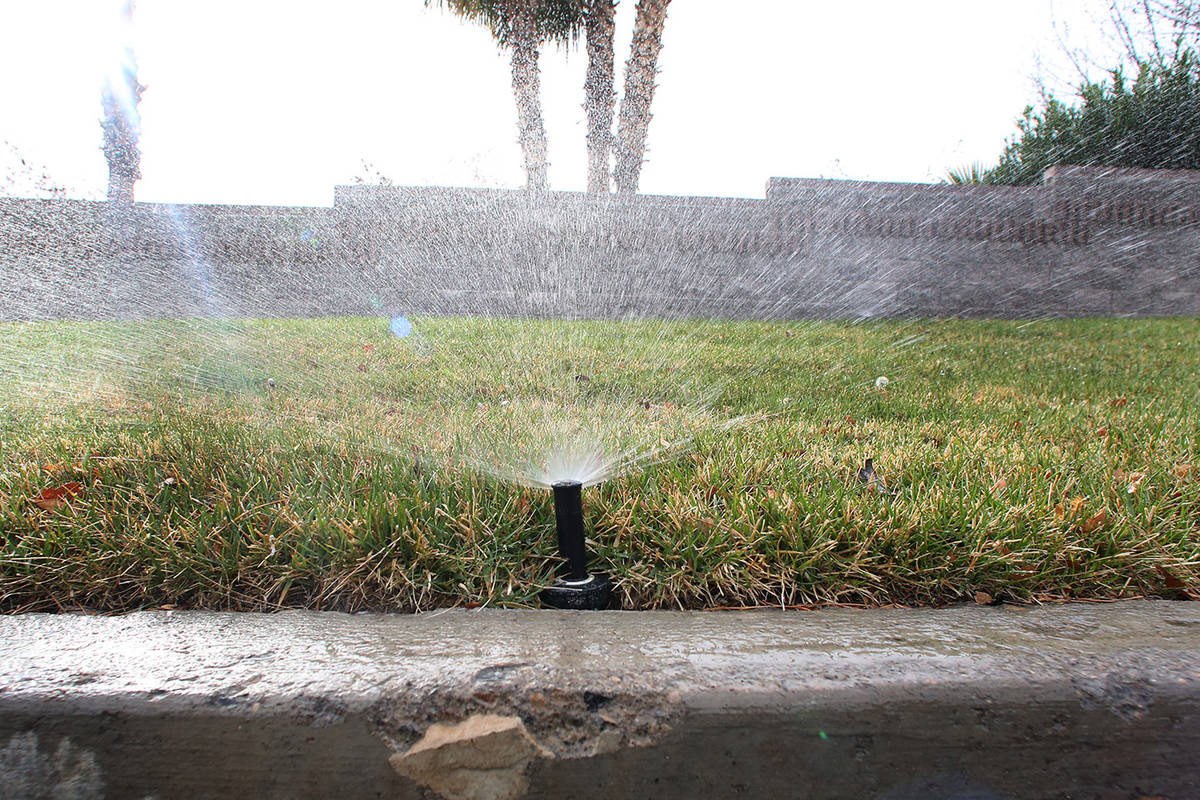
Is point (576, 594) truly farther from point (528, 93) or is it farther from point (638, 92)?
point (528, 93)

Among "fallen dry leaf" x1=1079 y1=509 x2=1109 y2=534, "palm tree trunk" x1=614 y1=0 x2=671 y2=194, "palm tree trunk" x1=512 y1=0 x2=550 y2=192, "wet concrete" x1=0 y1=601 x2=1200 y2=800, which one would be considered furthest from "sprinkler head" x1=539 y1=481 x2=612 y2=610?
"palm tree trunk" x1=512 y1=0 x2=550 y2=192

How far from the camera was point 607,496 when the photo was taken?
71.2 inches

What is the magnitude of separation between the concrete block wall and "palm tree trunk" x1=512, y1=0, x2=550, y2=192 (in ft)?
7.91

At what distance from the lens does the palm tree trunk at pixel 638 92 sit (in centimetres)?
1057

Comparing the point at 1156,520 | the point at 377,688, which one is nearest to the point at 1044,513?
the point at 1156,520

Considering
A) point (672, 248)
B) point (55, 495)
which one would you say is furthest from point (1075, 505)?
point (672, 248)

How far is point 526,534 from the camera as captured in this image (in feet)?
5.37

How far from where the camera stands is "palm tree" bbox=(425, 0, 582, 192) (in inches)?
451

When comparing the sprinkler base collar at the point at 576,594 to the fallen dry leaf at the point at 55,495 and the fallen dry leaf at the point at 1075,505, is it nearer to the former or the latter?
the fallen dry leaf at the point at 1075,505

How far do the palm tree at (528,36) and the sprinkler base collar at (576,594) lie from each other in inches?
409

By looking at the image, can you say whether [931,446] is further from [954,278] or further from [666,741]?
[954,278]

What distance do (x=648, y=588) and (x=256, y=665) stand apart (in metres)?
0.75

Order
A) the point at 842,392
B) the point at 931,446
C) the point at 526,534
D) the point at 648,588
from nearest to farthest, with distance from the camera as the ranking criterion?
the point at 648,588 < the point at 526,534 < the point at 931,446 < the point at 842,392

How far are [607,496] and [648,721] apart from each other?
78cm
